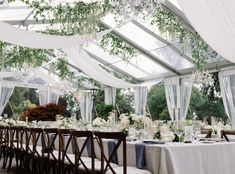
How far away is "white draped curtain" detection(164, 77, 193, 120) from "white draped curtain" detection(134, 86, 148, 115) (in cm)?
128

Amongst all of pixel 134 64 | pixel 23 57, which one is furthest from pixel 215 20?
pixel 134 64

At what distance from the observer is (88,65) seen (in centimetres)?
784

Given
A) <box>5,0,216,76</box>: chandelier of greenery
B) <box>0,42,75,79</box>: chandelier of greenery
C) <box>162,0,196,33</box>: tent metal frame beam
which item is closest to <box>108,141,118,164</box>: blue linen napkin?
<box>5,0,216,76</box>: chandelier of greenery

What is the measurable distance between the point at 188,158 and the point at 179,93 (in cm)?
815

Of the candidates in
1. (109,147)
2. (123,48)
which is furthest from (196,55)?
(109,147)

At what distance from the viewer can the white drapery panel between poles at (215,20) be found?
394 cm

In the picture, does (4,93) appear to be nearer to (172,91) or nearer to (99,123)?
(172,91)

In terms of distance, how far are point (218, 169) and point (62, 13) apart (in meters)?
6.28

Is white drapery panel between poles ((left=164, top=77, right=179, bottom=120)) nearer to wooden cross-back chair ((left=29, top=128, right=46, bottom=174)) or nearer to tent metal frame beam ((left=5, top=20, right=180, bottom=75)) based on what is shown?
tent metal frame beam ((left=5, top=20, right=180, bottom=75))

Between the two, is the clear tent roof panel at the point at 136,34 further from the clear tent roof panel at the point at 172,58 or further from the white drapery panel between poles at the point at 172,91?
the white drapery panel between poles at the point at 172,91

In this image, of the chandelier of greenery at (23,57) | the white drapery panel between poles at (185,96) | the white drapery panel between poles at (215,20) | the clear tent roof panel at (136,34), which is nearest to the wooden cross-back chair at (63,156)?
the white drapery panel between poles at (215,20)

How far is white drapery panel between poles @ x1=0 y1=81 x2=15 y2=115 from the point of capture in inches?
513

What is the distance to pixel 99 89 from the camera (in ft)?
49.6

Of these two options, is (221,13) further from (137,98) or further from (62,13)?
(137,98)
